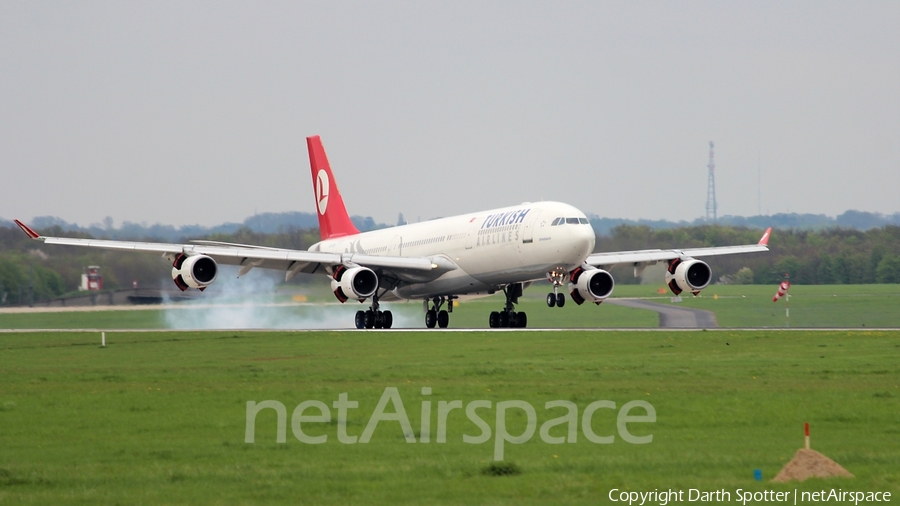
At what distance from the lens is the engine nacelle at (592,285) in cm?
4234

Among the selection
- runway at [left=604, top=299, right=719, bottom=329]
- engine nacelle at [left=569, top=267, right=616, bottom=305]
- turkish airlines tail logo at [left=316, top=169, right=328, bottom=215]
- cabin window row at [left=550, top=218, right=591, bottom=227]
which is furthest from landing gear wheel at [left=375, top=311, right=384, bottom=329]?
turkish airlines tail logo at [left=316, top=169, right=328, bottom=215]

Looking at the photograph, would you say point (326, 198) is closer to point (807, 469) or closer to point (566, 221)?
point (566, 221)

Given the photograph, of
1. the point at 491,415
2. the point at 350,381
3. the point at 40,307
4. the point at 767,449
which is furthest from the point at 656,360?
the point at 40,307

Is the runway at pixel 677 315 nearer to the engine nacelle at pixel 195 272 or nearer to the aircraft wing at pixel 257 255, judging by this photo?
the aircraft wing at pixel 257 255

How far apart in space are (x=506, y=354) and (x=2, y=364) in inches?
503

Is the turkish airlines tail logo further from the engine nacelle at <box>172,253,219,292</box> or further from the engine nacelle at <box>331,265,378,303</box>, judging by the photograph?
the engine nacelle at <box>172,253,219,292</box>

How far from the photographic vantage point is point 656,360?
27406 mm

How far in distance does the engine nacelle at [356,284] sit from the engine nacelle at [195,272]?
15.0ft

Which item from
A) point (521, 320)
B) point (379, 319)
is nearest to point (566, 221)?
point (521, 320)

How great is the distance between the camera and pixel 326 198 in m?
57.3

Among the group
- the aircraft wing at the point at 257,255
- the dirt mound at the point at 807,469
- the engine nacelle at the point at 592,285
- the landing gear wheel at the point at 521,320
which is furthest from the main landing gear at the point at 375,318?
the dirt mound at the point at 807,469

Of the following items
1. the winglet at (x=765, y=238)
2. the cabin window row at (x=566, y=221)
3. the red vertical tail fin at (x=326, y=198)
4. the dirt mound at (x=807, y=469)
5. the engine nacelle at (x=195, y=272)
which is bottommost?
the dirt mound at (x=807, y=469)

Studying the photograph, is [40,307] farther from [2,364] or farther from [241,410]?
[241,410]

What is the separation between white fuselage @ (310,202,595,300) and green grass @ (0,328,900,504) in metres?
6.89
